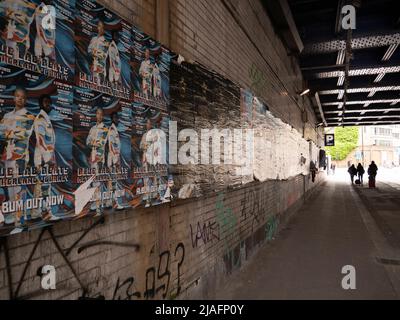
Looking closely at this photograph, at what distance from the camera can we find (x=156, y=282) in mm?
3180

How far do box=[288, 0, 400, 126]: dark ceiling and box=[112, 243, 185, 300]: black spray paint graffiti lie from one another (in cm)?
755

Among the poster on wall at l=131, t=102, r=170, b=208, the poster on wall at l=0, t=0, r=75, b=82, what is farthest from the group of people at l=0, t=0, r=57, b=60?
the poster on wall at l=131, t=102, r=170, b=208

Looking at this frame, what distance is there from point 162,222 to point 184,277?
0.86 m

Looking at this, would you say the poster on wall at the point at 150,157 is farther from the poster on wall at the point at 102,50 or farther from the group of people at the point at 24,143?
the group of people at the point at 24,143

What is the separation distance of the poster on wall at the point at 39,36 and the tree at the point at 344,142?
7204 cm

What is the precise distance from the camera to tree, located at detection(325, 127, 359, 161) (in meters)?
68.5

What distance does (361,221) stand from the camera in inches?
424

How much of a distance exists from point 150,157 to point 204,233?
1750 mm

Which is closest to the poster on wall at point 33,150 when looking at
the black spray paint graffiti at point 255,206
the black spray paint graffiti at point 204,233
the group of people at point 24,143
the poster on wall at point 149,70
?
the group of people at point 24,143

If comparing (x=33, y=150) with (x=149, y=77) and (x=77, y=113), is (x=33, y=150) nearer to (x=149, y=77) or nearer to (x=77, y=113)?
(x=77, y=113)

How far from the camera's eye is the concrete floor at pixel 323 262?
4727 millimetres

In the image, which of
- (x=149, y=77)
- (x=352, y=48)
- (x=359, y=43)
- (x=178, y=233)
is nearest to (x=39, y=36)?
(x=149, y=77)
